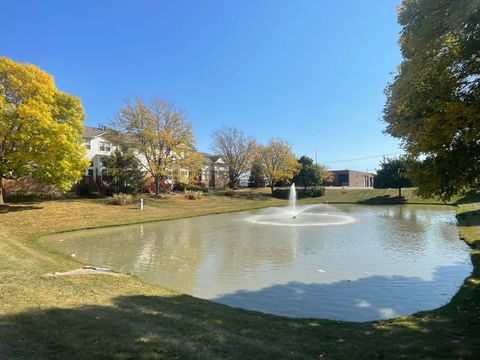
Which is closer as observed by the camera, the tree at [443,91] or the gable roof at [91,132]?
the tree at [443,91]

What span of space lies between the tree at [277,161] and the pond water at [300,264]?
4094 cm

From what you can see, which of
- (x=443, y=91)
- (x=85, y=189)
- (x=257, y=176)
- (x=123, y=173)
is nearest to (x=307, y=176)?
(x=257, y=176)

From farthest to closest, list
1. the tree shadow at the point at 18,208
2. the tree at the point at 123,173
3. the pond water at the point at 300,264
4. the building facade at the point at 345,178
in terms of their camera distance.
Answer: the building facade at the point at 345,178, the tree at the point at 123,173, the tree shadow at the point at 18,208, the pond water at the point at 300,264

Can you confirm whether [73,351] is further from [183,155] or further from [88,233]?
[183,155]

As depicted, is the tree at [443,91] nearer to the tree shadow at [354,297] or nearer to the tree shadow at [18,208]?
the tree shadow at [354,297]

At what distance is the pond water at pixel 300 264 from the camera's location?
9.52 m

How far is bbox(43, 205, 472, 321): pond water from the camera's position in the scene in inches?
375

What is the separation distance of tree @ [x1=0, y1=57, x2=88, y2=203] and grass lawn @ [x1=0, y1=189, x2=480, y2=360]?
1842cm

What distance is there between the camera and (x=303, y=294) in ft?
33.1

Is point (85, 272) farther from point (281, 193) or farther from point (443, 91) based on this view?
point (281, 193)

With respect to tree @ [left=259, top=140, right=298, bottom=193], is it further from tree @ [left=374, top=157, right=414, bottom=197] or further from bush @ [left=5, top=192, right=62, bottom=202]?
bush @ [left=5, top=192, right=62, bottom=202]

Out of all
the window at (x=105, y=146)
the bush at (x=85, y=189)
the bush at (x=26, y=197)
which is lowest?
the bush at (x=26, y=197)

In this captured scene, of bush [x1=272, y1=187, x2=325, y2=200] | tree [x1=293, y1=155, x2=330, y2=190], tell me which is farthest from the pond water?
tree [x1=293, y1=155, x2=330, y2=190]

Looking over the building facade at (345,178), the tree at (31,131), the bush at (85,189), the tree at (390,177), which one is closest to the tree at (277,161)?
the tree at (390,177)
